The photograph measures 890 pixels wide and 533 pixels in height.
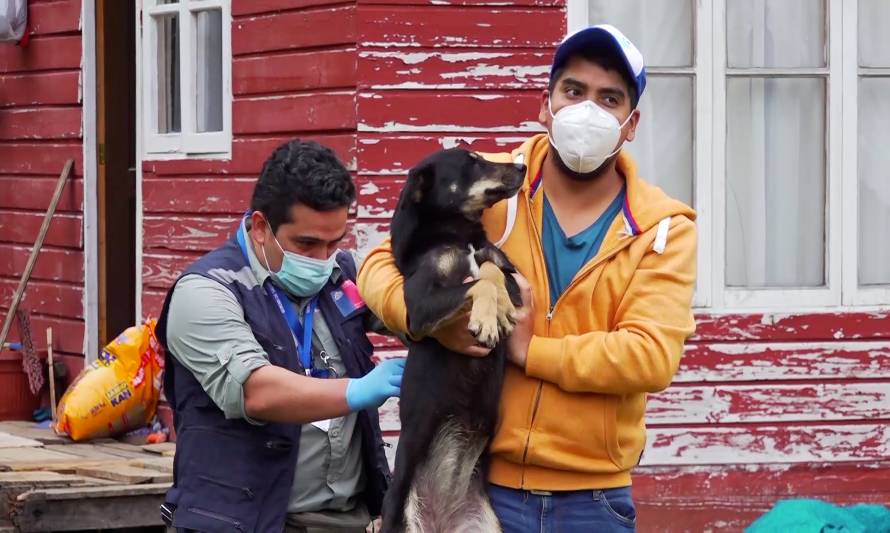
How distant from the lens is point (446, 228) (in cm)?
393

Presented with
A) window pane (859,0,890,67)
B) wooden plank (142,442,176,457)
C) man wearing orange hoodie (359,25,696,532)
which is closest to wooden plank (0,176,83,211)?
wooden plank (142,442,176,457)

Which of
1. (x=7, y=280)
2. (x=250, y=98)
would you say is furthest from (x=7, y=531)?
(x=7, y=280)

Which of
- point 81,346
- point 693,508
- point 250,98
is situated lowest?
point 693,508

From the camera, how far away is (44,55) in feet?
32.5

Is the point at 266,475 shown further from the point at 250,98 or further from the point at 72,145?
the point at 72,145

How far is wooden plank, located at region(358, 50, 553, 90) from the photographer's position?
755cm

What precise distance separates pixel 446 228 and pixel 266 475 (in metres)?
0.83

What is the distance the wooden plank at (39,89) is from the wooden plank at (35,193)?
0.51 m

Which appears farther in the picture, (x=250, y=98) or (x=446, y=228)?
(x=250, y=98)

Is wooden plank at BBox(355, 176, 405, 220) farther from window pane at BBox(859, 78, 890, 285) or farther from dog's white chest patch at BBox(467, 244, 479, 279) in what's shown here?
dog's white chest patch at BBox(467, 244, 479, 279)

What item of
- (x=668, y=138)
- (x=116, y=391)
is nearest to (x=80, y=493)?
(x=116, y=391)

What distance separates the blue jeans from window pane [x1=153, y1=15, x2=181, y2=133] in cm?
599

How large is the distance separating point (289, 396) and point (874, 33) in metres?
4.94

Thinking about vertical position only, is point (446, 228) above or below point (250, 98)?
below
